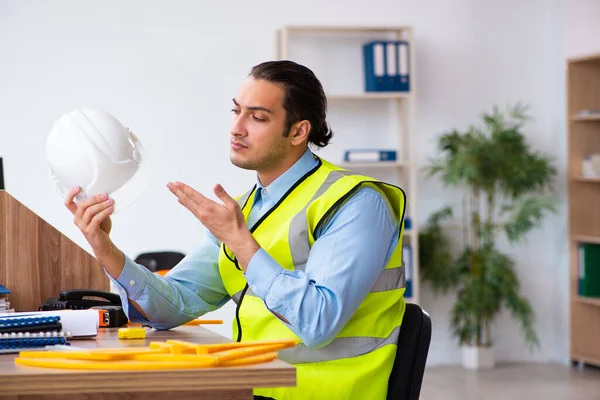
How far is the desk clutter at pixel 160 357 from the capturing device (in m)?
1.29

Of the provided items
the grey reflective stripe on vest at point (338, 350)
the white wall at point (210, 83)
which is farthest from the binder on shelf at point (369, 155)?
the grey reflective stripe on vest at point (338, 350)

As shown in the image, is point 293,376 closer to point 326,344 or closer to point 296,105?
point 326,344

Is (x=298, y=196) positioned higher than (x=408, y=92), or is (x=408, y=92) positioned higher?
(x=408, y=92)

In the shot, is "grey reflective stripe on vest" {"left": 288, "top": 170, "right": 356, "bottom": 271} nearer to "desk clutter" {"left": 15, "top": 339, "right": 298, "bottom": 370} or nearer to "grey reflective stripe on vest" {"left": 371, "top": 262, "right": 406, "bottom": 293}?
"grey reflective stripe on vest" {"left": 371, "top": 262, "right": 406, "bottom": 293}

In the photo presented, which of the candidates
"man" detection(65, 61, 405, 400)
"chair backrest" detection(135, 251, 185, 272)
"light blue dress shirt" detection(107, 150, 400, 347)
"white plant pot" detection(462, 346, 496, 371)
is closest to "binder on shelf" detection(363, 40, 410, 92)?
"white plant pot" detection(462, 346, 496, 371)

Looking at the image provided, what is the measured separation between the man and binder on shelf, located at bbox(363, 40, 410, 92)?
11.1ft

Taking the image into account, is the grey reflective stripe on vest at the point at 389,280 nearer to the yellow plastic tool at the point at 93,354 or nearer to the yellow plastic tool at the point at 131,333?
the yellow plastic tool at the point at 131,333

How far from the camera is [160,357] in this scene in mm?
1331

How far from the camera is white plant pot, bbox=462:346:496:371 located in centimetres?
564

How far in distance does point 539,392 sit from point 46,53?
3.41 meters

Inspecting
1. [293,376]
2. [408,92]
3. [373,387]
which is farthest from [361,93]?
[293,376]

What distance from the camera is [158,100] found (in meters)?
5.39

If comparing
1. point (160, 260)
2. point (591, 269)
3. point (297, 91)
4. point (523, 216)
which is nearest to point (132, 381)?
point (297, 91)

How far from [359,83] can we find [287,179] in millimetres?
3813
